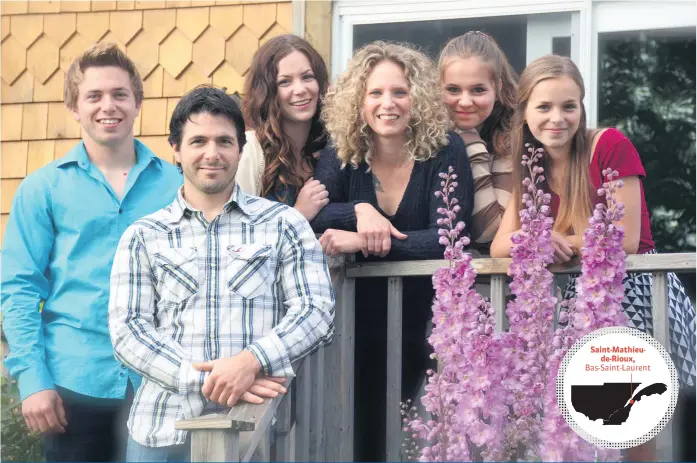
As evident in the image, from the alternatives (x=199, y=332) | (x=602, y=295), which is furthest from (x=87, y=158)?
(x=602, y=295)

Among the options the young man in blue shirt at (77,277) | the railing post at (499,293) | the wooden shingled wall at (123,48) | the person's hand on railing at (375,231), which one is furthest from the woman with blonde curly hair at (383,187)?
the wooden shingled wall at (123,48)

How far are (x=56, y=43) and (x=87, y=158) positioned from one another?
2354 mm

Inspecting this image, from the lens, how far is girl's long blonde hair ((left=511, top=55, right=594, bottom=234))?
4.16 metres

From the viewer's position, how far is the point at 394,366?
4336mm

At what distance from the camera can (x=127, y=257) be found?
3.75 m

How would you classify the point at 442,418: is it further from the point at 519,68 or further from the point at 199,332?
the point at 519,68

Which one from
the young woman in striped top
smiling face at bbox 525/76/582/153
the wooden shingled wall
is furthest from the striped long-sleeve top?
the wooden shingled wall

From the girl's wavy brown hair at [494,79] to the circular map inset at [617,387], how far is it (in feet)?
3.65

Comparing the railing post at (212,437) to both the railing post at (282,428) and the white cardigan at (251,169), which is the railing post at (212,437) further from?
the white cardigan at (251,169)

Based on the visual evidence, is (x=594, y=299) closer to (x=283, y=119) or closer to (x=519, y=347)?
(x=519, y=347)

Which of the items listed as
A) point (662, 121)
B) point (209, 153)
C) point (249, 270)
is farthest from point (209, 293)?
point (662, 121)

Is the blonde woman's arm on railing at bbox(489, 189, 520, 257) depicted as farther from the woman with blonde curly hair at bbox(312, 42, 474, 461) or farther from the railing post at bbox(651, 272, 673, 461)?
the railing post at bbox(651, 272, 673, 461)

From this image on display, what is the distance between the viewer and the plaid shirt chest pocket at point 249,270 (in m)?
3.70

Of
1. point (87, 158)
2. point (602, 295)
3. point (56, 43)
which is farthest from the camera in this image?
point (56, 43)
